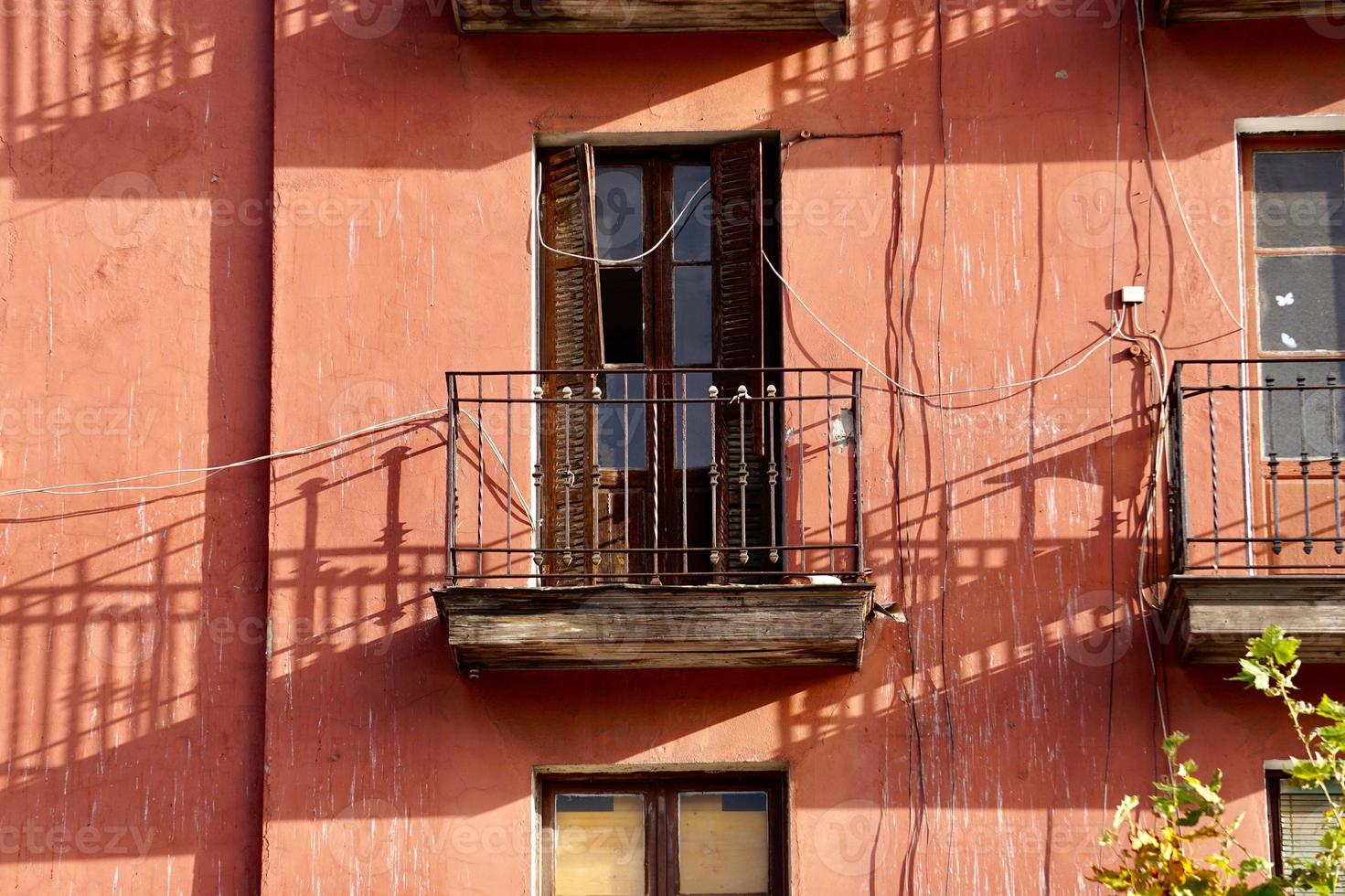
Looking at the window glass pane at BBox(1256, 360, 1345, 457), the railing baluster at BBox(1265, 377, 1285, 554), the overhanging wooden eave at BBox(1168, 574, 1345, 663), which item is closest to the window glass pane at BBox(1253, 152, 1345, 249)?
the window glass pane at BBox(1256, 360, 1345, 457)

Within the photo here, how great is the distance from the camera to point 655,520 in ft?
26.6

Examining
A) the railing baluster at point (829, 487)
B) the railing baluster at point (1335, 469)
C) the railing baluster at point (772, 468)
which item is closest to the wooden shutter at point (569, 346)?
the railing baluster at point (772, 468)

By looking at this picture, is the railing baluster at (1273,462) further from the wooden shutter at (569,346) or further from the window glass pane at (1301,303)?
the wooden shutter at (569,346)

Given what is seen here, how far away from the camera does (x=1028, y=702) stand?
811 centimetres

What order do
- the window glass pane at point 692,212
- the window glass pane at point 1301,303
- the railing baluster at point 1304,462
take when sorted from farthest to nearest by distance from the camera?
1. the window glass pane at point 692,212
2. the window glass pane at point 1301,303
3. the railing baluster at point 1304,462

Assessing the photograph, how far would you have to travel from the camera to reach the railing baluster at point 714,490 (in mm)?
8023

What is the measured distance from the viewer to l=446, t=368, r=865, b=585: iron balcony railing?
8.30 metres

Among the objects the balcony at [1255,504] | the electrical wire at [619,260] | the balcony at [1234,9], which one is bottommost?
the balcony at [1255,504]

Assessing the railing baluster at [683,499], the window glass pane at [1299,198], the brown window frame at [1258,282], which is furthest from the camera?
the window glass pane at [1299,198]

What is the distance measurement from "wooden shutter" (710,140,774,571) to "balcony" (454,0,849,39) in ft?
1.84

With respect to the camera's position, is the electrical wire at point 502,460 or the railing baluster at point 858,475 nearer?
the railing baluster at point 858,475

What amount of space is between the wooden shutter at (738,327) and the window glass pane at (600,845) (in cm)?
118

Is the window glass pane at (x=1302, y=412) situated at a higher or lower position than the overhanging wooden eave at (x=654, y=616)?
higher

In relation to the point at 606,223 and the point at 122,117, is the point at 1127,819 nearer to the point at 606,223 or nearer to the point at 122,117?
the point at 606,223
